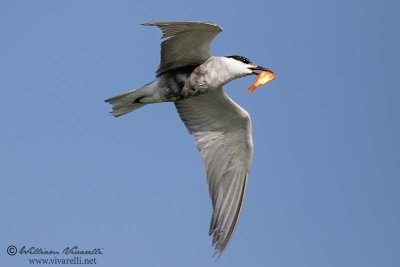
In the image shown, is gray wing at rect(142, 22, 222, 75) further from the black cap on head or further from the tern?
the black cap on head

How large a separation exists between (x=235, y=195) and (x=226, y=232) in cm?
63

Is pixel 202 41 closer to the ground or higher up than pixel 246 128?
higher up

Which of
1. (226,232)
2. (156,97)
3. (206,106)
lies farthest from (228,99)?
(226,232)

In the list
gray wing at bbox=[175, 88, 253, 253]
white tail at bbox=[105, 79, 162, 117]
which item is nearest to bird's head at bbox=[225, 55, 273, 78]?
gray wing at bbox=[175, 88, 253, 253]

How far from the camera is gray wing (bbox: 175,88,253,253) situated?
12070mm

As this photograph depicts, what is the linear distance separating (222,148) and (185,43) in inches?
88.8

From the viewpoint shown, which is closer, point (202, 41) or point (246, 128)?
point (202, 41)

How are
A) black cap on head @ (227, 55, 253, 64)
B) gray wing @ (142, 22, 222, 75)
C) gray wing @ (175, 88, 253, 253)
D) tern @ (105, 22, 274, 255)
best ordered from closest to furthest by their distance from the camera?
1. gray wing @ (142, 22, 222, 75)
2. tern @ (105, 22, 274, 255)
3. black cap on head @ (227, 55, 253, 64)
4. gray wing @ (175, 88, 253, 253)

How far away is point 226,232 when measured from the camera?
39.3 feet

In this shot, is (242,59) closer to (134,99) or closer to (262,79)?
(262,79)

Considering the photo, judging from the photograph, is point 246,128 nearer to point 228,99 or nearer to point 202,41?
point 228,99

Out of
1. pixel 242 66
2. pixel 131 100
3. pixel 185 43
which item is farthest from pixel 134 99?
pixel 242 66

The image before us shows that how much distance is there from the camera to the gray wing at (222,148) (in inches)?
475

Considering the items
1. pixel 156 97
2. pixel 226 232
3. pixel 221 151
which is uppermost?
pixel 156 97
